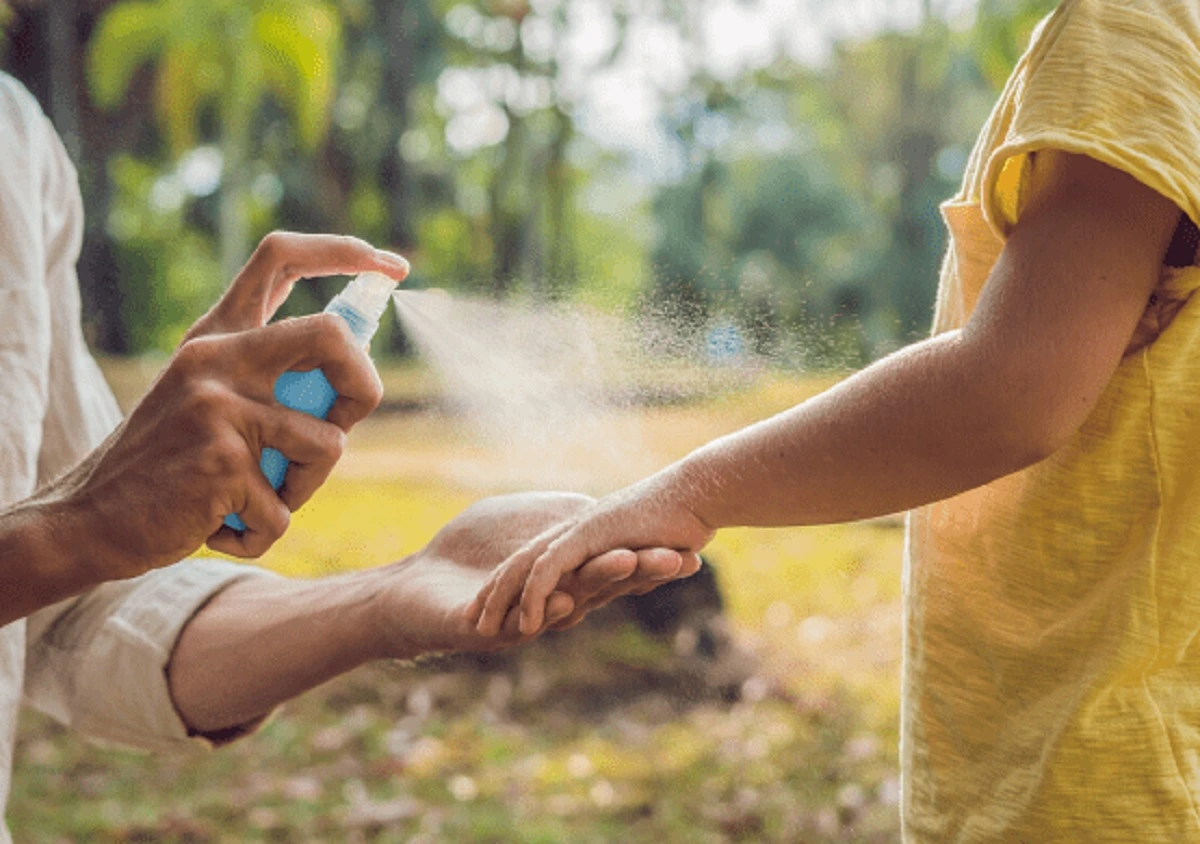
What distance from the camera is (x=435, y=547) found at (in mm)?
1374

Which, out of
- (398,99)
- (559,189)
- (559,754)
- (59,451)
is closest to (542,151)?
(559,189)

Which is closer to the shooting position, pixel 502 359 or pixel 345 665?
pixel 345 665

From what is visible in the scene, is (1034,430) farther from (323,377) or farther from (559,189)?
(559,189)

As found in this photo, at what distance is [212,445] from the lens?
3.03 feet

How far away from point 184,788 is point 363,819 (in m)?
0.66

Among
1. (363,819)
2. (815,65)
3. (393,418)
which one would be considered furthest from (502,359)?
(815,65)

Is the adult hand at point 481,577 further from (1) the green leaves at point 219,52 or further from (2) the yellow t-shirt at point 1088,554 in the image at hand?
(1) the green leaves at point 219,52

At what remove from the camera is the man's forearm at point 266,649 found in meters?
1.31

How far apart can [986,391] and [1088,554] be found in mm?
233

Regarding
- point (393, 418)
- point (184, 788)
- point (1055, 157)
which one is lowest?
point (393, 418)

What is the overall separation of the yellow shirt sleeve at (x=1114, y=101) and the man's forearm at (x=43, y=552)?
0.77 m

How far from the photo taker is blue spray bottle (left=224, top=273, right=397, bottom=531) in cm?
99

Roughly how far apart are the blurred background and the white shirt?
26.8 inches

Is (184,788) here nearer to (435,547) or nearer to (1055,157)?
(435,547)
